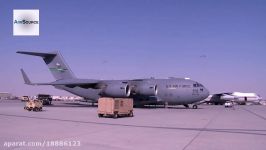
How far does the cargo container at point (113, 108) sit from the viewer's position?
77.0ft

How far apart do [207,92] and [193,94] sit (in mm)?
1789

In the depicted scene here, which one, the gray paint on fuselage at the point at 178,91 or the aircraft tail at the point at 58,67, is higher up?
the aircraft tail at the point at 58,67

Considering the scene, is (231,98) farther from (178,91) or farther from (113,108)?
(113,108)

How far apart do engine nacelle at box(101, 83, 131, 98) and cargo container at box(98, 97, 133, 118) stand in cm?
1233

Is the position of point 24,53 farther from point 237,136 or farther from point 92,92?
point 237,136

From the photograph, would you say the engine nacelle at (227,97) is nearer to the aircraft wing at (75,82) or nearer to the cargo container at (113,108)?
the aircraft wing at (75,82)

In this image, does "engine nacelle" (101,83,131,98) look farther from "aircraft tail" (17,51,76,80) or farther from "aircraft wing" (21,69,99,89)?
"aircraft tail" (17,51,76,80)

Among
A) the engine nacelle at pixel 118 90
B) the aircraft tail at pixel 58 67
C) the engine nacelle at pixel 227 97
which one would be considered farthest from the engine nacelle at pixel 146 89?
the engine nacelle at pixel 227 97

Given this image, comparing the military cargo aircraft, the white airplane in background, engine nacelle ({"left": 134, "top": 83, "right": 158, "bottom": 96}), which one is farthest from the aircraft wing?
the white airplane in background

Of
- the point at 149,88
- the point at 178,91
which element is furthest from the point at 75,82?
the point at 178,91

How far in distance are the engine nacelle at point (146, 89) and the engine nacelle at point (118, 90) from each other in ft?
3.98

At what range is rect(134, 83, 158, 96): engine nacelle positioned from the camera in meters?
38.1

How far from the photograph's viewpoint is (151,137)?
506 inches

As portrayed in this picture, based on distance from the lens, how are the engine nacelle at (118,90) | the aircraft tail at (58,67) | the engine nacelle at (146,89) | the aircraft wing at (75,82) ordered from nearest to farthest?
the engine nacelle at (118,90), the engine nacelle at (146,89), the aircraft wing at (75,82), the aircraft tail at (58,67)
